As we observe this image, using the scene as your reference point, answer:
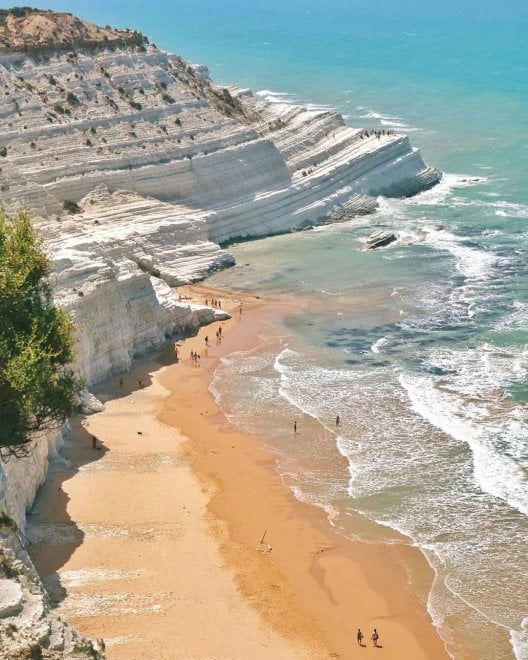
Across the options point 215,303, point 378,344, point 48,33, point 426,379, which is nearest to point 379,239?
point 215,303

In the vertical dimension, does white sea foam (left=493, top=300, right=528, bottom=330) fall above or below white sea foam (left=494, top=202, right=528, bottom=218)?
below

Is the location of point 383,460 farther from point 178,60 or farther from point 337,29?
point 337,29

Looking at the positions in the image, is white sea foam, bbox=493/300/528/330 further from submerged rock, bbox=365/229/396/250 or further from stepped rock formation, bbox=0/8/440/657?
stepped rock formation, bbox=0/8/440/657

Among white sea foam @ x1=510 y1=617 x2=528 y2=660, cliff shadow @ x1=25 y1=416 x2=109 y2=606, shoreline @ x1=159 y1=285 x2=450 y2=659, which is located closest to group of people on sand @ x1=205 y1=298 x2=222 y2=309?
shoreline @ x1=159 y1=285 x2=450 y2=659

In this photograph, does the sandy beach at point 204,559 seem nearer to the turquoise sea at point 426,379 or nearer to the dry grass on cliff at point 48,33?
the turquoise sea at point 426,379

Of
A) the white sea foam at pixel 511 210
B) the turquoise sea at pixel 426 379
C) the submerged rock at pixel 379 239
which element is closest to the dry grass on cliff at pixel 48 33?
the turquoise sea at pixel 426 379

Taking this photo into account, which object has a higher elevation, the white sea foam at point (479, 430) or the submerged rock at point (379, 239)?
the submerged rock at point (379, 239)

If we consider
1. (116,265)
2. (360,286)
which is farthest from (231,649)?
(360,286)
